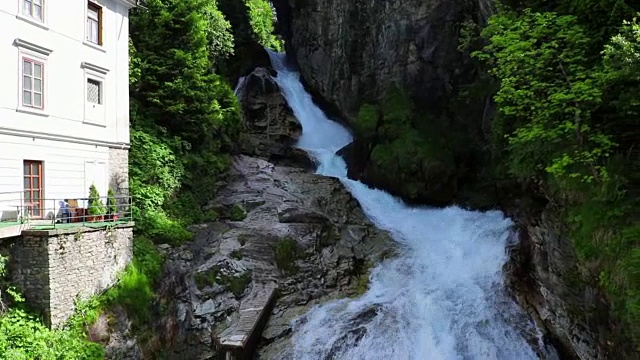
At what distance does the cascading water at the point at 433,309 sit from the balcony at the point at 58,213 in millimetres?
7529

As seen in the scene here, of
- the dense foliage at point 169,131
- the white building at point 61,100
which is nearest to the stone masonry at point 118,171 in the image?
the white building at point 61,100

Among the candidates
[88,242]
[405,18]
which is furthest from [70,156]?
[405,18]

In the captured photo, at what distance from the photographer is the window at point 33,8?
14495mm

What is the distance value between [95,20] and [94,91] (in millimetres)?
2695

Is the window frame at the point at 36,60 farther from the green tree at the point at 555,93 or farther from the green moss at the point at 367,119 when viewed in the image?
the green moss at the point at 367,119

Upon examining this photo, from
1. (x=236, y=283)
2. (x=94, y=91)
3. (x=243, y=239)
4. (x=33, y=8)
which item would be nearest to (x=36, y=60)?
(x=33, y=8)

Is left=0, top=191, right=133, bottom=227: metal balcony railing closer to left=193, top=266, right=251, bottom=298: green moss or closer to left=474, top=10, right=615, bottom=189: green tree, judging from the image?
left=193, top=266, right=251, bottom=298: green moss

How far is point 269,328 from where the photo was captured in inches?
634

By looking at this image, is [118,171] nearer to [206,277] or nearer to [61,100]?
[61,100]

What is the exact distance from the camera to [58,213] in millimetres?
15648

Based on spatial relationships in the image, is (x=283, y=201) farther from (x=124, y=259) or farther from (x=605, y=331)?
(x=605, y=331)

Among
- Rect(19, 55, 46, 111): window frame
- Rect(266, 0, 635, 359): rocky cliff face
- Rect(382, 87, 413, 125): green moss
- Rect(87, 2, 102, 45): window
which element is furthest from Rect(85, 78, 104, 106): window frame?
Rect(382, 87, 413, 125): green moss

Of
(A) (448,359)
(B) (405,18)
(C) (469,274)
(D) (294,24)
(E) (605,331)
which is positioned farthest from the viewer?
(D) (294,24)

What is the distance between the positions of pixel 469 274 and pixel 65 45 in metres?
16.4
